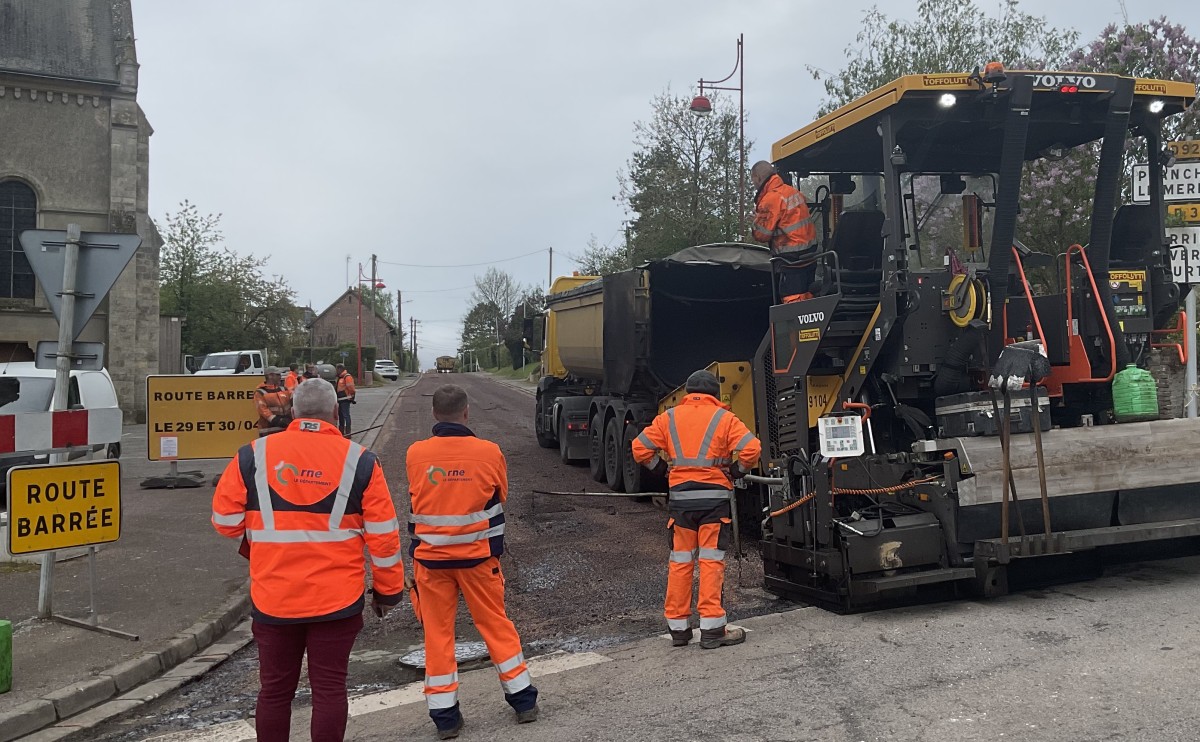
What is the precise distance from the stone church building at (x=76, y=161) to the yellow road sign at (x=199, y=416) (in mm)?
12020

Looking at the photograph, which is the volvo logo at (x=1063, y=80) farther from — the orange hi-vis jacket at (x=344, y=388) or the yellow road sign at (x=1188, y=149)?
the orange hi-vis jacket at (x=344, y=388)

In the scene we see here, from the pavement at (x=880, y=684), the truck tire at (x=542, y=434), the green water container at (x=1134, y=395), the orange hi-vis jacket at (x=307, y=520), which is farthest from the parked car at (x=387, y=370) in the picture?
the orange hi-vis jacket at (x=307, y=520)

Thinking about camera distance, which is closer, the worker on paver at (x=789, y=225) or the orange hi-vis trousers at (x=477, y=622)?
the orange hi-vis trousers at (x=477, y=622)

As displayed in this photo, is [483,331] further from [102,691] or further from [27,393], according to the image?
[102,691]

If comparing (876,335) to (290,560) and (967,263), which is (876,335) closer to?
(967,263)

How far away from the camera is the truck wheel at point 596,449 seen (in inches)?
539

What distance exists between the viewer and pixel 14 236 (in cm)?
2369

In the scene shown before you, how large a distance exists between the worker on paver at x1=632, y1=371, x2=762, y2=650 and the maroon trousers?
2.48 meters

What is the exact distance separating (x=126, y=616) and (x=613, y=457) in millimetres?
7196

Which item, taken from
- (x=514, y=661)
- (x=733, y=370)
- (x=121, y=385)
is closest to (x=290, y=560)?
(x=514, y=661)

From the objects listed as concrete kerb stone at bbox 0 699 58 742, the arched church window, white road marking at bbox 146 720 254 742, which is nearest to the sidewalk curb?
concrete kerb stone at bbox 0 699 58 742

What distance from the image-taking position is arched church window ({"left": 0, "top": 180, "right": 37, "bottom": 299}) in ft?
77.4

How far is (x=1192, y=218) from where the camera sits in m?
9.39

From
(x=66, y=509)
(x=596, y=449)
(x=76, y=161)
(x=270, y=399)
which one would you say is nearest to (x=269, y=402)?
(x=270, y=399)
